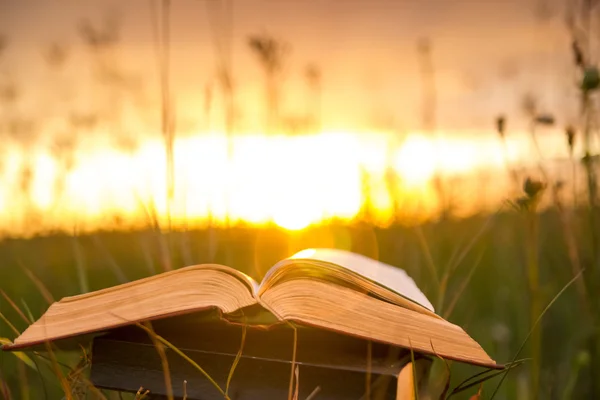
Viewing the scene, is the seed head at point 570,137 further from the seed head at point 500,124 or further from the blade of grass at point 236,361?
the blade of grass at point 236,361

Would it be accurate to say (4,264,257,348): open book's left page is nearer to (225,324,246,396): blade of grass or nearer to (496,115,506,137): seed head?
(225,324,246,396): blade of grass

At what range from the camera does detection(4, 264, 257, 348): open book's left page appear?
1091 mm

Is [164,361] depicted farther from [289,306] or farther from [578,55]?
[578,55]

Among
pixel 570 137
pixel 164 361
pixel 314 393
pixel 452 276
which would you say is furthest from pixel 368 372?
pixel 452 276

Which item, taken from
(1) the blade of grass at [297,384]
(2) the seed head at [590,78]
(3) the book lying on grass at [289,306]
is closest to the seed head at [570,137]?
(2) the seed head at [590,78]

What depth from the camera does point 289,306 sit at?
1.08 meters

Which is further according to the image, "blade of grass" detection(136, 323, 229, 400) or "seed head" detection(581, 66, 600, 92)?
"seed head" detection(581, 66, 600, 92)

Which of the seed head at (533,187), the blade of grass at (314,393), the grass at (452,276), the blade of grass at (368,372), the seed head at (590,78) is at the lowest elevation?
the grass at (452,276)

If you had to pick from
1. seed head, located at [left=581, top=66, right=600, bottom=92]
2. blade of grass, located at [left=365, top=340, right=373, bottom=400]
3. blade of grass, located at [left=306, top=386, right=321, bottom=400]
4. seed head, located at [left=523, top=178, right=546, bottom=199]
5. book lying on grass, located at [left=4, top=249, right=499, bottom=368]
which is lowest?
blade of grass, located at [left=306, top=386, right=321, bottom=400]

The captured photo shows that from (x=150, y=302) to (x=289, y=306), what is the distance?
0.82ft

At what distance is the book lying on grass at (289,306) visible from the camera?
1.08 m

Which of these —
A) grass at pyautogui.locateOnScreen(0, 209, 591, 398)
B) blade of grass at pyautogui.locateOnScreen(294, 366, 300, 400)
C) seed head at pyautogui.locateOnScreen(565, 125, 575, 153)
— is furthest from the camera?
grass at pyautogui.locateOnScreen(0, 209, 591, 398)

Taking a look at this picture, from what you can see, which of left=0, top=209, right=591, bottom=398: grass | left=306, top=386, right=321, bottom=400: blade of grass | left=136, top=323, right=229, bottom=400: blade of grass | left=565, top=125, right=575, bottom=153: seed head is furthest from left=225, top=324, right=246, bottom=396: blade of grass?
left=565, top=125, right=575, bottom=153: seed head

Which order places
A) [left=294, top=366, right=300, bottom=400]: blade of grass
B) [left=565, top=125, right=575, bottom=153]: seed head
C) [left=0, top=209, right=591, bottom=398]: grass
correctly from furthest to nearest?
1. [left=0, top=209, right=591, bottom=398]: grass
2. [left=565, top=125, right=575, bottom=153]: seed head
3. [left=294, top=366, right=300, bottom=400]: blade of grass
